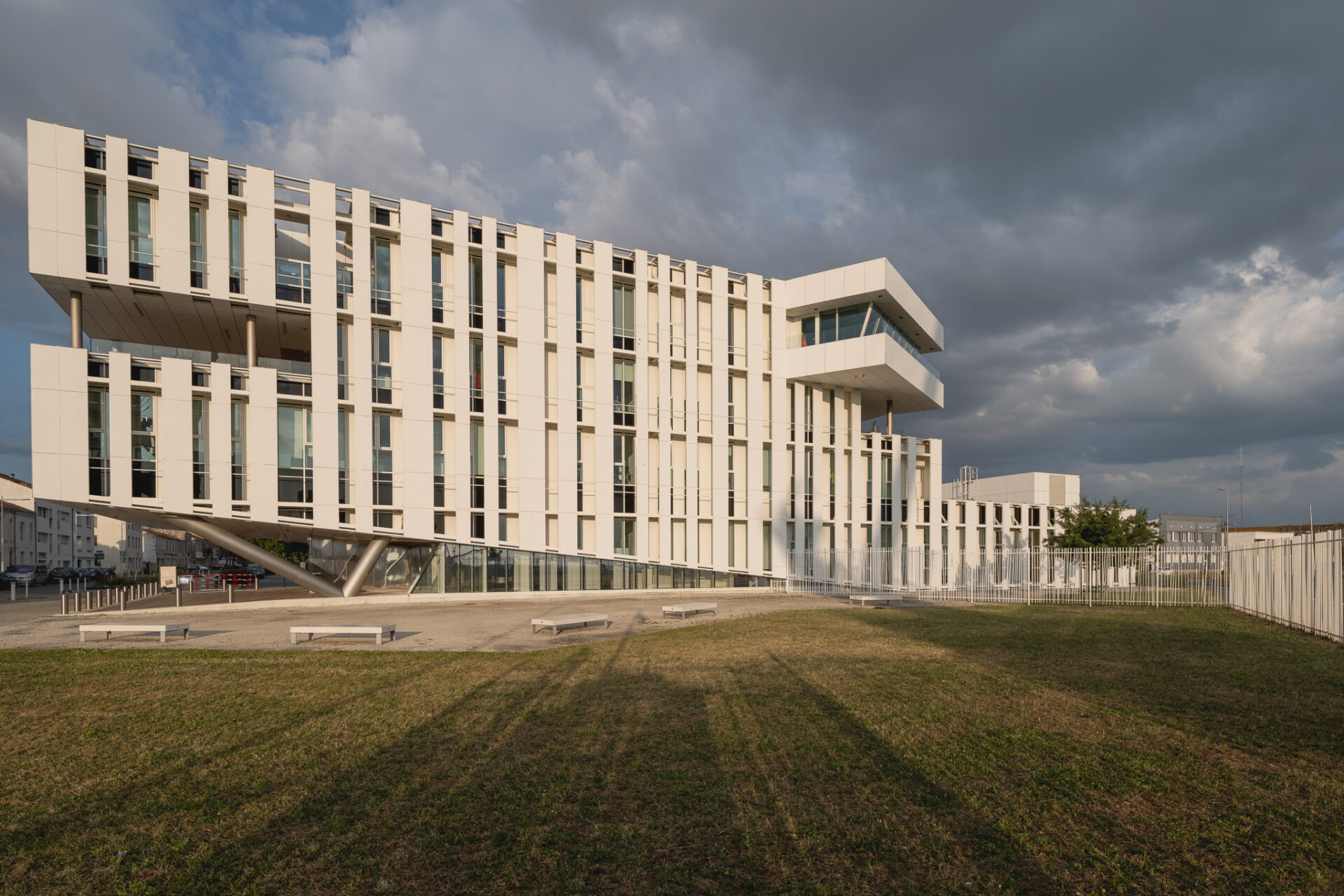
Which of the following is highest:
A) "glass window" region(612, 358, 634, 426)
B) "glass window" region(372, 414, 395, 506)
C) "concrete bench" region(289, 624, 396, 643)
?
"glass window" region(612, 358, 634, 426)

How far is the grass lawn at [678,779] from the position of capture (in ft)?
16.2

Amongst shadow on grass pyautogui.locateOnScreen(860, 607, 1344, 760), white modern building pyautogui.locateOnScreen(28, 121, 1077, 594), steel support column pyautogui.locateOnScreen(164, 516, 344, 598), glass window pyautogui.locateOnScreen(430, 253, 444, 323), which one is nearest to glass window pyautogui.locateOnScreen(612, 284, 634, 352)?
white modern building pyautogui.locateOnScreen(28, 121, 1077, 594)

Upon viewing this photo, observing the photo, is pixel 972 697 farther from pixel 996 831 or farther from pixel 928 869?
pixel 928 869

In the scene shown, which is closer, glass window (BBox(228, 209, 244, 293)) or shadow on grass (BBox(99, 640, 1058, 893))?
shadow on grass (BBox(99, 640, 1058, 893))

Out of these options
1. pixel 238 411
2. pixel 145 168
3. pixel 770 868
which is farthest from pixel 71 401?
pixel 770 868

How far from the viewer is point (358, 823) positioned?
5754 millimetres

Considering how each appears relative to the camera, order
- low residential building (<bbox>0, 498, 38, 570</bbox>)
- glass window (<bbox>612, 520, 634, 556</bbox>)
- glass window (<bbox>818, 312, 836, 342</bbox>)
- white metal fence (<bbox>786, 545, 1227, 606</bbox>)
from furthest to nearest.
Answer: low residential building (<bbox>0, 498, 38, 570</bbox>), glass window (<bbox>818, 312, 836, 342</bbox>), glass window (<bbox>612, 520, 634, 556</bbox>), white metal fence (<bbox>786, 545, 1227, 606</bbox>)

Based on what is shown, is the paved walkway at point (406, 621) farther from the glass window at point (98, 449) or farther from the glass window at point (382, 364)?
the glass window at point (382, 364)

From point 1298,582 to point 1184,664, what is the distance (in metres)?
8.09

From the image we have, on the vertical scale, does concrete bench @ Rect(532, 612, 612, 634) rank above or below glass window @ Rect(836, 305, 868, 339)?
below

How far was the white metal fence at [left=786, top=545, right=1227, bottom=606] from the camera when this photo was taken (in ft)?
82.4

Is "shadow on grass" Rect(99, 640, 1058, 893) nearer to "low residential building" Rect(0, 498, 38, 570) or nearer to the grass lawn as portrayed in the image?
the grass lawn

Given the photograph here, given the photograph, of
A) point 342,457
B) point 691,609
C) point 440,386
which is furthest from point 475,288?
point 691,609

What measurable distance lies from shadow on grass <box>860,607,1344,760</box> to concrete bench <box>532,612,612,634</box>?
8.53 m
